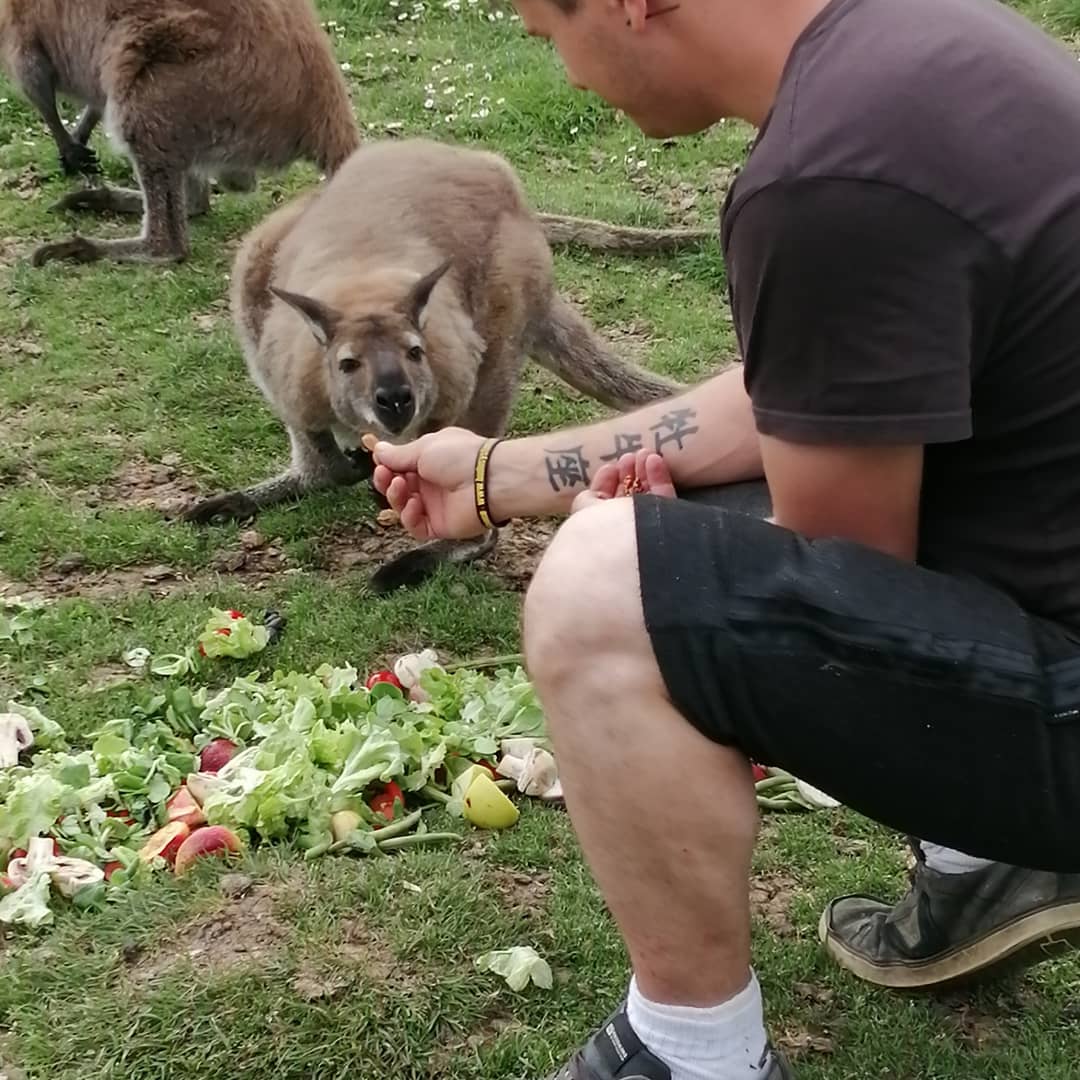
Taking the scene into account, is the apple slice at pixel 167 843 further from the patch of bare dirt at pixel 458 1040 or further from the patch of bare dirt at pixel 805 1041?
the patch of bare dirt at pixel 805 1041

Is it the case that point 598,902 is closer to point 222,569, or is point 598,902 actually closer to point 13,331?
point 222,569

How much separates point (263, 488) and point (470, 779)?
163 centimetres

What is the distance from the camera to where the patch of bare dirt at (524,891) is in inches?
87.0

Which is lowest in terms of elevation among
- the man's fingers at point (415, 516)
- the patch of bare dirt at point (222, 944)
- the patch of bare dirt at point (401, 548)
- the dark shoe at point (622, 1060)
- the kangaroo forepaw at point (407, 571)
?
the patch of bare dirt at point (401, 548)

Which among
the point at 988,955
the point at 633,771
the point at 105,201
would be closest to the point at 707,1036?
the point at 633,771

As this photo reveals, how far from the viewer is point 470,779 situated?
2.46m

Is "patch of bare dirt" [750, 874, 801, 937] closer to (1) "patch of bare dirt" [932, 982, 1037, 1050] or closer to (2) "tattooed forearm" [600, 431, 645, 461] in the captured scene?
(1) "patch of bare dirt" [932, 982, 1037, 1050]

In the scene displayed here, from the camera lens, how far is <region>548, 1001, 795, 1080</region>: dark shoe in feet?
5.47

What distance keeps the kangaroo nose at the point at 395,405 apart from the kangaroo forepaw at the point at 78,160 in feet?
10.9

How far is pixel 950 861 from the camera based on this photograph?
78.4 inches

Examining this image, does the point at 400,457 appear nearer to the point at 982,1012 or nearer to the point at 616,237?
the point at 982,1012

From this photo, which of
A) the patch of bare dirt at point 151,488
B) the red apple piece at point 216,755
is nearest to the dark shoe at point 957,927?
the red apple piece at point 216,755

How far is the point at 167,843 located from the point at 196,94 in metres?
3.72

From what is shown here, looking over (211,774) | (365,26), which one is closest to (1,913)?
(211,774)
